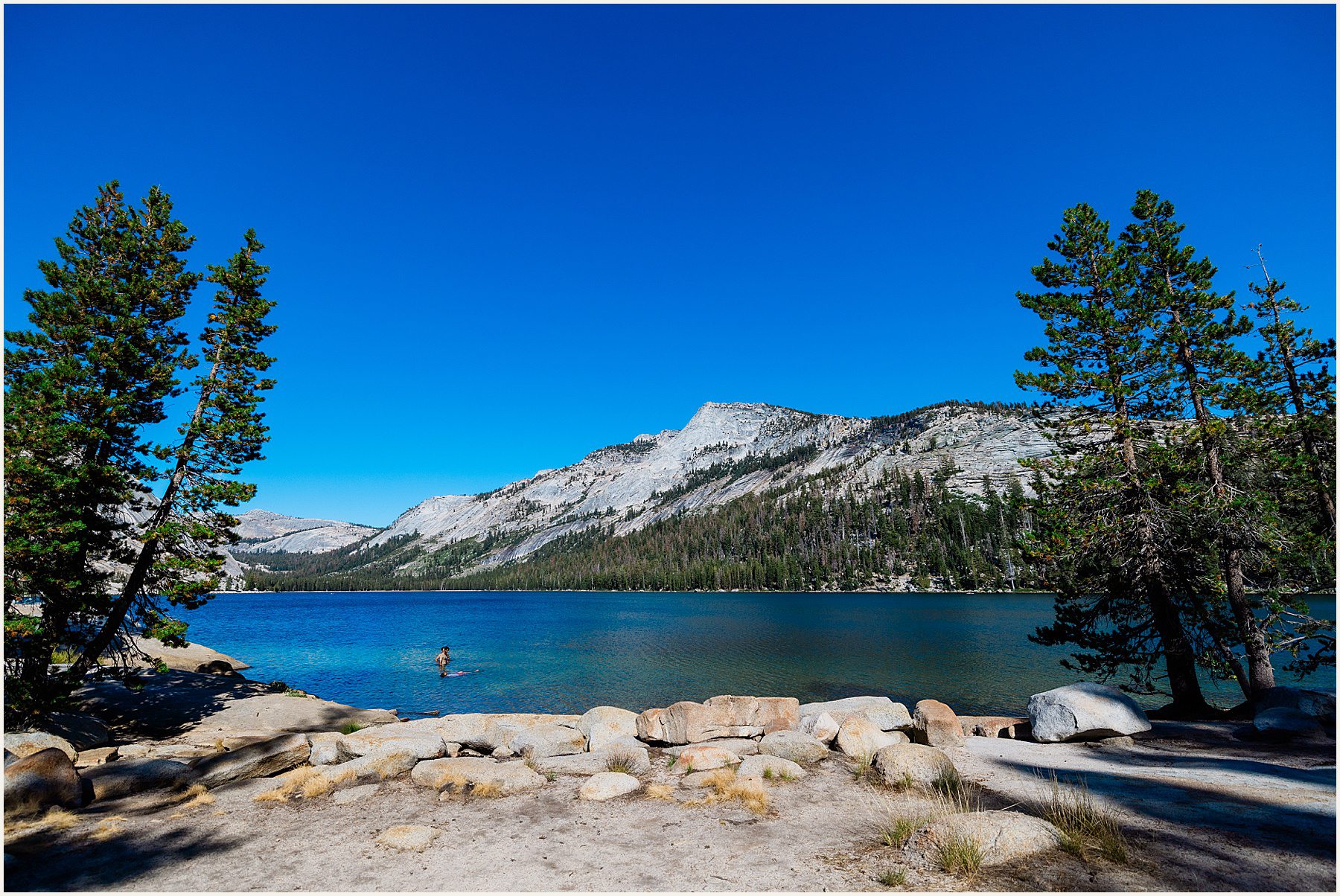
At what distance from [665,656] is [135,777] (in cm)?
4218

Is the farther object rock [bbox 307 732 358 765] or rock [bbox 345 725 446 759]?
rock [bbox 345 725 446 759]

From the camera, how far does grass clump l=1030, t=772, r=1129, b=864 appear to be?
7.67 meters

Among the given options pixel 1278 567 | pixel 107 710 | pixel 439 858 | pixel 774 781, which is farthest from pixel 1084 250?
pixel 107 710

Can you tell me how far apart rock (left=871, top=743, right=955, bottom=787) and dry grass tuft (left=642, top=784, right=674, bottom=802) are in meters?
4.45

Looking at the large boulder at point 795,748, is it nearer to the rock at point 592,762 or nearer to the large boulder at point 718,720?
the large boulder at point 718,720

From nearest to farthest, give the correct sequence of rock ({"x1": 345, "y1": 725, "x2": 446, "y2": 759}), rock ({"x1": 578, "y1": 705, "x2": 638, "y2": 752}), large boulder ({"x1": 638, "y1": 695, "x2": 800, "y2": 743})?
rock ({"x1": 345, "y1": 725, "x2": 446, "y2": 759})
rock ({"x1": 578, "y1": 705, "x2": 638, "y2": 752})
large boulder ({"x1": 638, "y1": 695, "x2": 800, "y2": 743})

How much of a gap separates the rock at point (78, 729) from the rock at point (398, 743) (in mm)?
8319

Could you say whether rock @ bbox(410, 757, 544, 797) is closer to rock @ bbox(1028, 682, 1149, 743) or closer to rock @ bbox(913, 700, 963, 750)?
rock @ bbox(913, 700, 963, 750)

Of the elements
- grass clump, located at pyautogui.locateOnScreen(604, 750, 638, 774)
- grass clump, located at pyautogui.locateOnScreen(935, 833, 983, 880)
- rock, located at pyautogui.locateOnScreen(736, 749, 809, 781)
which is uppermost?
grass clump, located at pyautogui.locateOnScreen(935, 833, 983, 880)

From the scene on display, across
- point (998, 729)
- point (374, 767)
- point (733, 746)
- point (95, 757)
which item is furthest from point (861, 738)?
point (95, 757)

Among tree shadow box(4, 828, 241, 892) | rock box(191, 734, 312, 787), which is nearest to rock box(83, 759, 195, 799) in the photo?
rock box(191, 734, 312, 787)

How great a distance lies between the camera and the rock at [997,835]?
25.6 ft

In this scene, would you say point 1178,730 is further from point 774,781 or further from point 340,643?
point 340,643

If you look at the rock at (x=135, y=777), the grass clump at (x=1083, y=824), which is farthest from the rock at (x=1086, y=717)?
the rock at (x=135, y=777)
